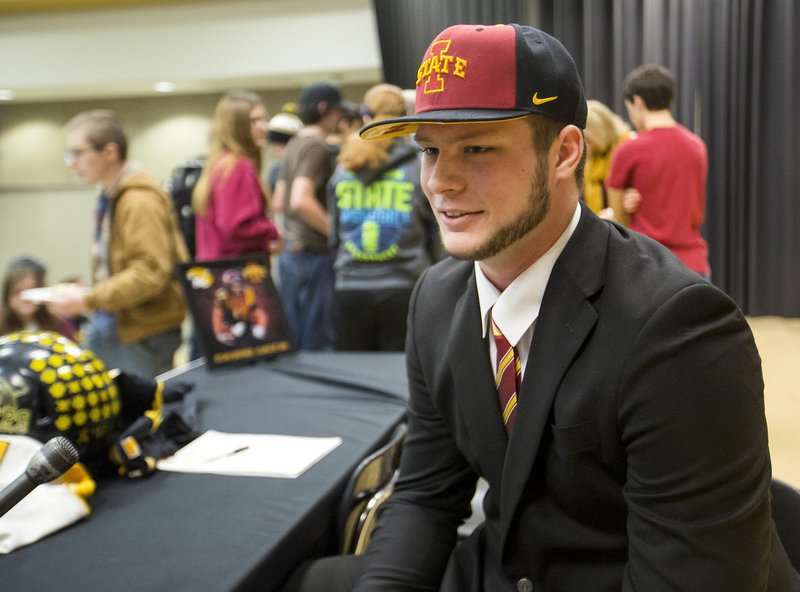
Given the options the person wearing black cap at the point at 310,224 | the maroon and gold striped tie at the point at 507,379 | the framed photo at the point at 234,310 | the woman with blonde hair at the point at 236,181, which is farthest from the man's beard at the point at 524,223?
the person wearing black cap at the point at 310,224

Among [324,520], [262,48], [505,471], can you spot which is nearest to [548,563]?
[505,471]

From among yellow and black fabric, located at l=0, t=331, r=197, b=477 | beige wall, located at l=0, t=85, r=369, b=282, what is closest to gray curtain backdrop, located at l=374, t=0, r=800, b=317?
yellow and black fabric, located at l=0, t=331, r=197, b=477

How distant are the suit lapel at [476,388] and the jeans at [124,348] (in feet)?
6.07

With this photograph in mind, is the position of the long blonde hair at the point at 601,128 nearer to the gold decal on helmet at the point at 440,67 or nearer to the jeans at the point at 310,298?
the jeans at the point at 310,298

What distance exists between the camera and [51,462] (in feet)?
2.74

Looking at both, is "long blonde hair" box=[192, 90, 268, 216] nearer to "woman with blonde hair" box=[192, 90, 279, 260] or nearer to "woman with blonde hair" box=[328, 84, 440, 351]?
"woman with blonde hair" box=[192, 90, 279, 260]

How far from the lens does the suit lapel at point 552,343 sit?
108 centimetres

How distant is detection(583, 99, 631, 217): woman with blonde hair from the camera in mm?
3410

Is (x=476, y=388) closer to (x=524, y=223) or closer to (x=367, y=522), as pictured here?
(x=524, y=223)

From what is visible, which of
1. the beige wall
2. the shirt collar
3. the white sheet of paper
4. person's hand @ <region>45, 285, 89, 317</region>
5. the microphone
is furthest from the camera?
the beige wall

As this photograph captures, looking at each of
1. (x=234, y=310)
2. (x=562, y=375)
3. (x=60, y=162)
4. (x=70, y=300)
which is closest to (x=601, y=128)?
(x=234, y=310)

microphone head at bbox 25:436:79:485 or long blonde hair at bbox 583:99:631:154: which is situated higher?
long blonde hair at bbox 583:99:631:154

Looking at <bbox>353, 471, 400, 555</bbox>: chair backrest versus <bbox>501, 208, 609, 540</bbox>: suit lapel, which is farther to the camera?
<bbox>353, 471, 400, 555</bbox>: chair backrest

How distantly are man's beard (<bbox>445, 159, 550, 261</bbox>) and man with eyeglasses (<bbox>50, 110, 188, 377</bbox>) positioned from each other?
1824 millimetres
